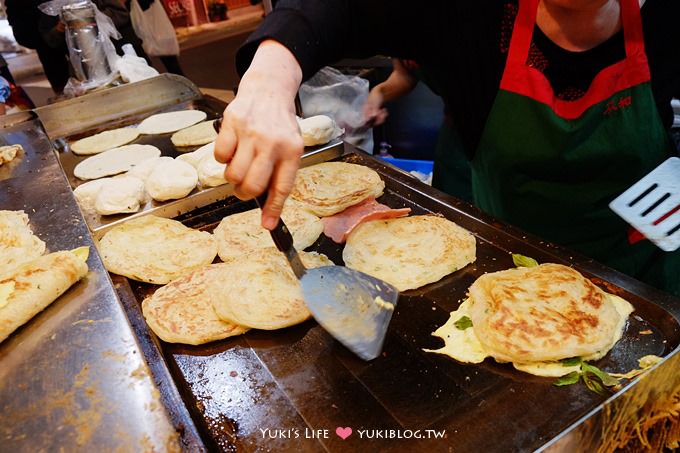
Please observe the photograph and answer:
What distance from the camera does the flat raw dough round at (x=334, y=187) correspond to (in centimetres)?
239

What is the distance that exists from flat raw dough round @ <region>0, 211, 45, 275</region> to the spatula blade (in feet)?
3.47

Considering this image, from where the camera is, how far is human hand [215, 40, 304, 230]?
50.4 inches

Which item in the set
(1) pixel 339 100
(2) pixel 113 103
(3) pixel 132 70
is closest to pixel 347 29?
(1) pixel 339 100

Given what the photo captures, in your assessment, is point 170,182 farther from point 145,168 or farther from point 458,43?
point 458,43

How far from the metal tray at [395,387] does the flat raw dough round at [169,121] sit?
6.16 ft

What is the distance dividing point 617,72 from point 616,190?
494 millimetres

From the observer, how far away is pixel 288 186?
4.37 ft

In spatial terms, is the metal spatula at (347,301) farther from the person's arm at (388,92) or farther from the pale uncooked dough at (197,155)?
the person's arm at (388,92)

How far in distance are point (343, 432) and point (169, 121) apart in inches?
112

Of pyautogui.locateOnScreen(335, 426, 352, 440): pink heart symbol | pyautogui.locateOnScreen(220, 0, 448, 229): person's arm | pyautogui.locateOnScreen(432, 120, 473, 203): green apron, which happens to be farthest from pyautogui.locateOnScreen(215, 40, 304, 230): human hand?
pyautogui.locateOnScreen(432, 120, 473, 203): green apron

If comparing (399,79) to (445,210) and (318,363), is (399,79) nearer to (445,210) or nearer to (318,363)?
(445,210)

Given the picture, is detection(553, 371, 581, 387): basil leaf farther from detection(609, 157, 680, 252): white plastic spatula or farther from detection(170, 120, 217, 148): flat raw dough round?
detection(170, 120, 217, 148): flat raw dough round

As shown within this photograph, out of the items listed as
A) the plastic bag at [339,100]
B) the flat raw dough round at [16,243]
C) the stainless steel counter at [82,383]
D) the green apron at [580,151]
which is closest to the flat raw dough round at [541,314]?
the green apron at [580,151]

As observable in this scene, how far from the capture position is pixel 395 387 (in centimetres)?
149
